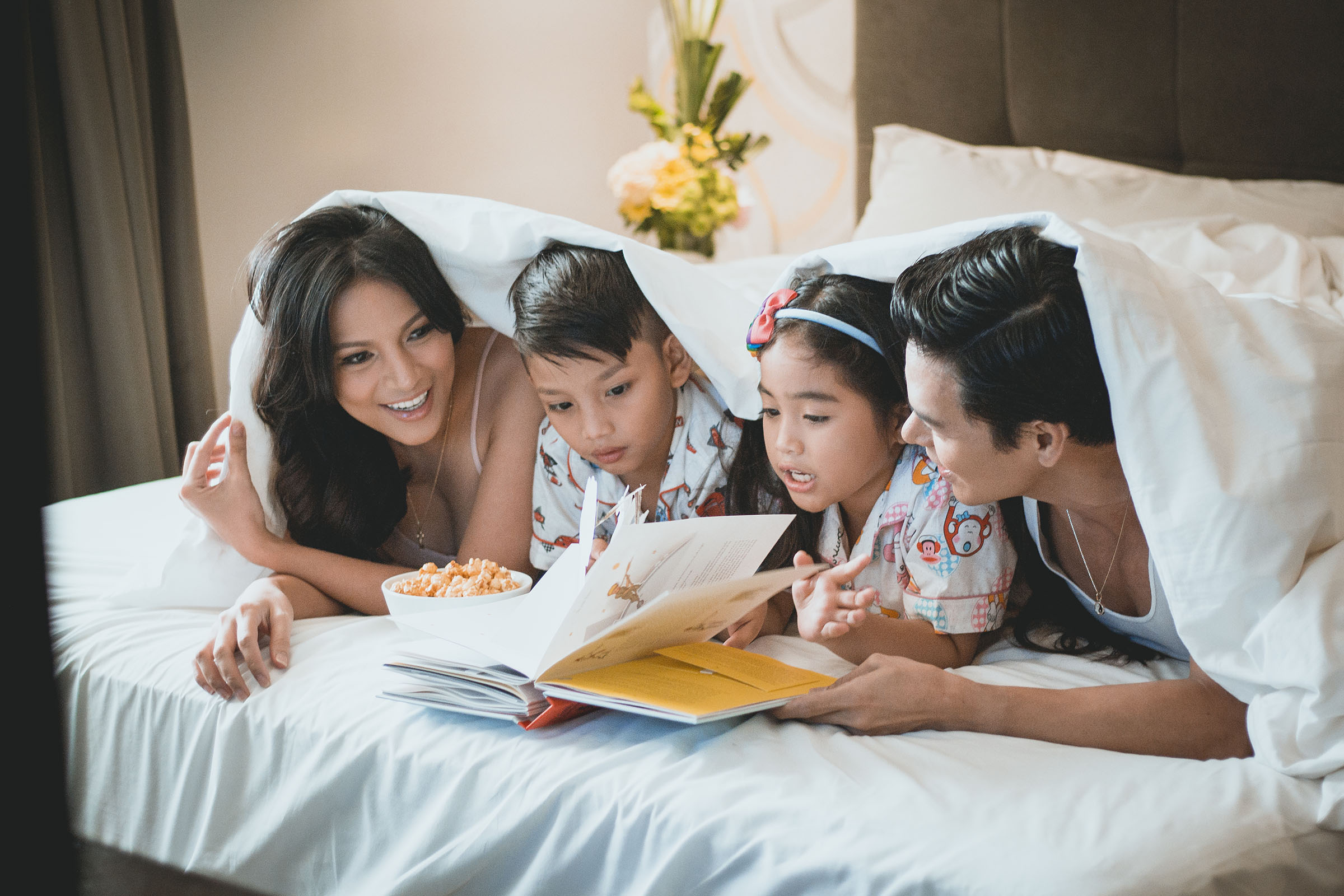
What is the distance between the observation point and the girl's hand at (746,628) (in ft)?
3.50

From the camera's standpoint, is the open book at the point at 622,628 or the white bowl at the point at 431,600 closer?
the open book at the point at 622,628

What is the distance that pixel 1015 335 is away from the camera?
2.87ft

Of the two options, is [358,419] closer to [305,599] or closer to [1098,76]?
[305,599]

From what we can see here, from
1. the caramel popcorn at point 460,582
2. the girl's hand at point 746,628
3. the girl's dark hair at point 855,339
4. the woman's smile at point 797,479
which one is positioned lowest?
the girl's hand at point 746,628

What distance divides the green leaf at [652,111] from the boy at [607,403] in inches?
75.3

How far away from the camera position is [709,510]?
1.30 meters

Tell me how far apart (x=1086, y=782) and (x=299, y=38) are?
2477 mm

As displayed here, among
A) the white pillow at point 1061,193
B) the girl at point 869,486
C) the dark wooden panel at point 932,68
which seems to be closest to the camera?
the girl at point 869,486

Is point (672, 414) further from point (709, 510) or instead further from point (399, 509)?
point (399, 509)

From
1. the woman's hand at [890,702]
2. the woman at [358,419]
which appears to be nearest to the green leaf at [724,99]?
the woman at [358,419]

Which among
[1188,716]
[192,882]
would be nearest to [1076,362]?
[1188,716]

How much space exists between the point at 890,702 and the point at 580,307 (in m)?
0.60

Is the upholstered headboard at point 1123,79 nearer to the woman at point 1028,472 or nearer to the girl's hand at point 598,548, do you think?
the woman at point 1028,472

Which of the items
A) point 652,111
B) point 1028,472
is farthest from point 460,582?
point 652,111
